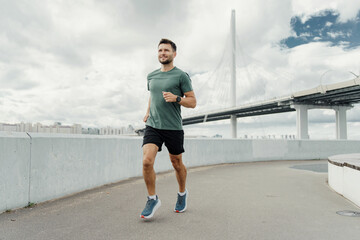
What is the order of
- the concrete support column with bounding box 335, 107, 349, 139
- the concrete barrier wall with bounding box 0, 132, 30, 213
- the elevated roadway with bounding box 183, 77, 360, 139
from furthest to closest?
the concrete support column with bounding box 335, 107, 349, 139, the elevated roadway with bounding box 183, 77, 360, 139, the concrete barrier wall with bounding box 0, 132, 30, 213

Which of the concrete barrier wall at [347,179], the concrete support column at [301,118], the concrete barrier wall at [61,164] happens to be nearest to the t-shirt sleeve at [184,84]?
the concrete barrier wall at [61,164]

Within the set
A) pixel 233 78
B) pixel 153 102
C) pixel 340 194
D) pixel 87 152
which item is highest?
pixel 233 78

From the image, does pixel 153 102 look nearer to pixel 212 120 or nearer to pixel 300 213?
pixel 300 213

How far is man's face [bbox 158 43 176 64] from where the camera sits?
12.2 ft

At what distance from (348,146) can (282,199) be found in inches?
516

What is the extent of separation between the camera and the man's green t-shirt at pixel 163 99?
12.0ft

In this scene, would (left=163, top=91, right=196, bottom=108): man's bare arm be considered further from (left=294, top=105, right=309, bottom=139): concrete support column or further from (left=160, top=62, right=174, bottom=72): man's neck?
(left=294, top=105, right=309, bottom=139): concrete support column

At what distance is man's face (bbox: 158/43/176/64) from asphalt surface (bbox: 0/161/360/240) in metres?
1.78

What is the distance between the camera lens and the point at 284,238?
117 inches

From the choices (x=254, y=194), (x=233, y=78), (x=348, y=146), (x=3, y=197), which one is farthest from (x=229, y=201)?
(x=233, y=78)

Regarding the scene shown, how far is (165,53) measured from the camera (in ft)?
12.2

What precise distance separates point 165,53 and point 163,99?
1.75 ft

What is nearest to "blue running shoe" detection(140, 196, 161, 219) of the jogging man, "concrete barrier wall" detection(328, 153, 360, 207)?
the jogging man

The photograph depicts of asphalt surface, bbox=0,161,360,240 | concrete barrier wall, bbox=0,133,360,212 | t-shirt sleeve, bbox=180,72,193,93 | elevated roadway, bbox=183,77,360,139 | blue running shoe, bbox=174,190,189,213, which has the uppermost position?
elevated roadway, bbox=183,77,360,139
